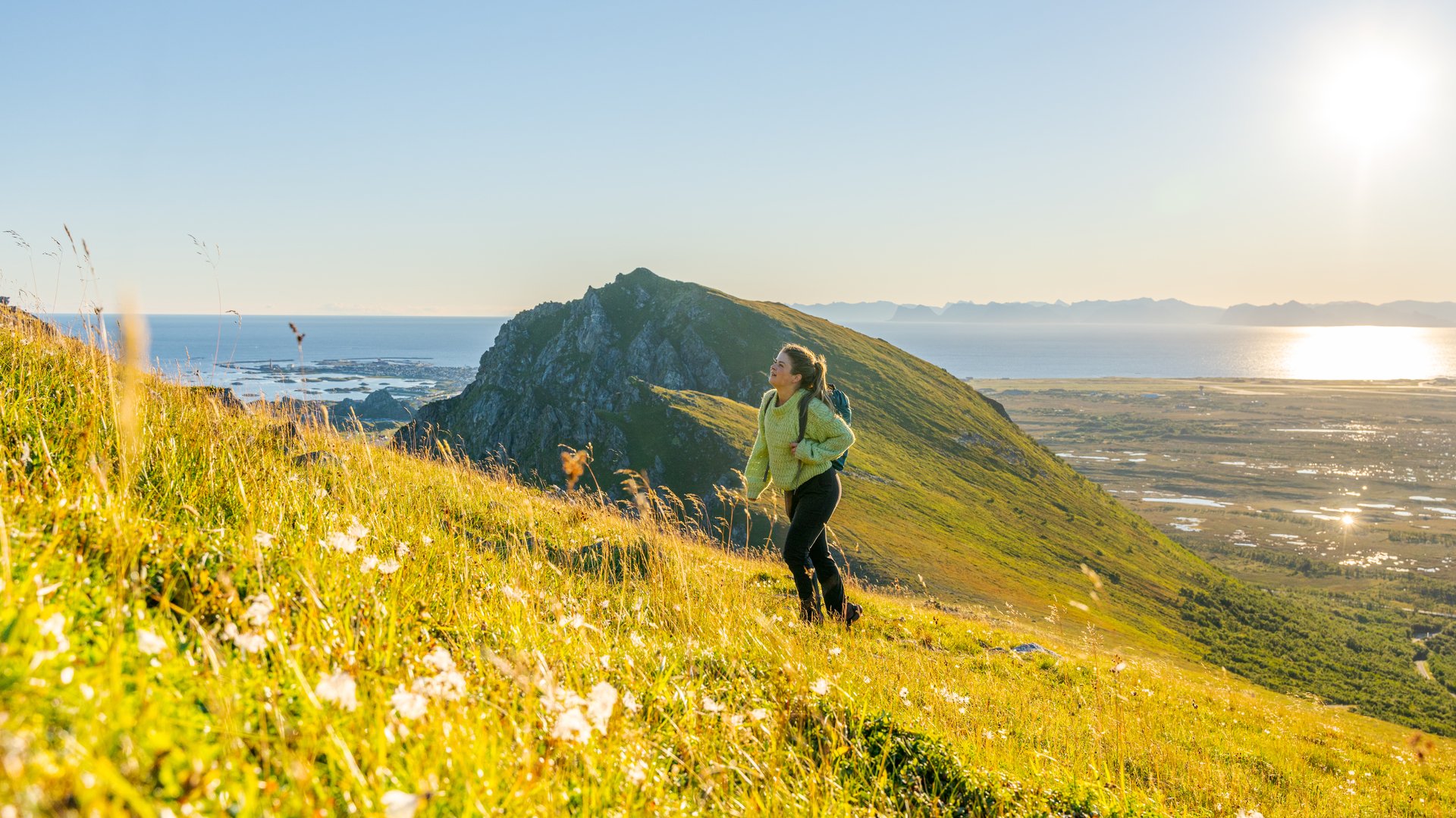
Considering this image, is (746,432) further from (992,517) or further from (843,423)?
(843,423)

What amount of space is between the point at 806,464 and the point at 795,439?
1.03 ft

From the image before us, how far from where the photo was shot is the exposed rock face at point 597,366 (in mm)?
89875

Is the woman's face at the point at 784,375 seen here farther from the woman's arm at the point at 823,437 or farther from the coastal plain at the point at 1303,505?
the coastal plain at the point at 1303,505

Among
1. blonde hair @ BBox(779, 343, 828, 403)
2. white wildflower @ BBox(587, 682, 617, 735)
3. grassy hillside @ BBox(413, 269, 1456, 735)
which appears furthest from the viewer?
grassy hillside @ BBox(413, 269, 1456, 735)

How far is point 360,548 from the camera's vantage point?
13.9 ft

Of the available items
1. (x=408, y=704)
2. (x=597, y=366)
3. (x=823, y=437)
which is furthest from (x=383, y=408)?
(x=408, y=704)

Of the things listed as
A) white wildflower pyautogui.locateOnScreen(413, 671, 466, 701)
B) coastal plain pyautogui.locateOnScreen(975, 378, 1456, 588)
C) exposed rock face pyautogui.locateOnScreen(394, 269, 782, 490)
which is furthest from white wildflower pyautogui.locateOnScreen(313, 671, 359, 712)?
coastal plain pyautogui.locateOnScreen(975, 378, 1456, 588)

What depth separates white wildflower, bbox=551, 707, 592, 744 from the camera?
7.92 ft

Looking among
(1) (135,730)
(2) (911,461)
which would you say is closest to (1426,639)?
(2) (911,461)

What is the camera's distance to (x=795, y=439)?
804 cm

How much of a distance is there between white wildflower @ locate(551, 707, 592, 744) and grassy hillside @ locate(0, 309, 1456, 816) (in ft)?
0.05

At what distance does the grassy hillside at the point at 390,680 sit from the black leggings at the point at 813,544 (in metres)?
0.62

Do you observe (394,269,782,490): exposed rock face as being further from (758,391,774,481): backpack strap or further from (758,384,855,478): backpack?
Answer: (758,384,855,478): backpack

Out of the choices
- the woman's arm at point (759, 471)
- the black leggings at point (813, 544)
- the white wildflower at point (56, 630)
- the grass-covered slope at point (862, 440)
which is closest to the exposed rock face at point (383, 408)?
the grass-covered slope at point (862, 440)
